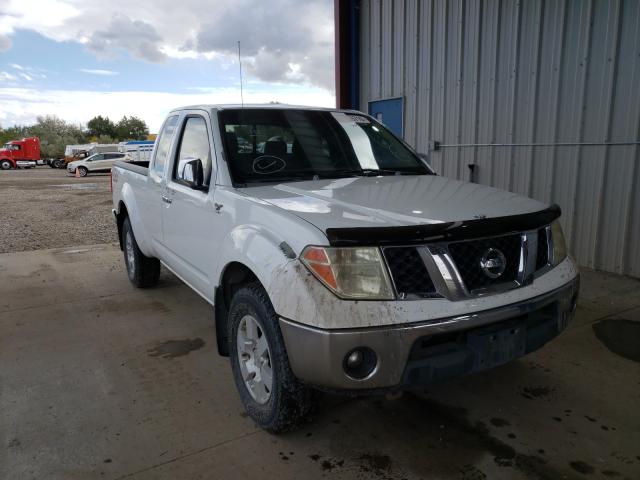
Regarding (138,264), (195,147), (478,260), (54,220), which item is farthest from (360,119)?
(54,220)

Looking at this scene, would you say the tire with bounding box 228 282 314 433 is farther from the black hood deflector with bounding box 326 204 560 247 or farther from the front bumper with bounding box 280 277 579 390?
the black hood deflector with bounding box 326 204 560 247

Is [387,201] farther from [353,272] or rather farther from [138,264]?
[138,264]

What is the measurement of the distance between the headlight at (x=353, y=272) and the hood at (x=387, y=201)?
0.39 feet

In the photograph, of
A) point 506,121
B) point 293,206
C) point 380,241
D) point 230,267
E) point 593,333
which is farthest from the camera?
point 506,121

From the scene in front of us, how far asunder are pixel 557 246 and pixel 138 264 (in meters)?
4.09

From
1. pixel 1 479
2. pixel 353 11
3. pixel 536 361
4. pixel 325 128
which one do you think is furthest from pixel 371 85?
pixel 1 479

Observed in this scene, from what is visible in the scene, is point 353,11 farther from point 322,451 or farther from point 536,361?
point 322,451

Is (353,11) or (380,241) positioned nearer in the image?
(380,241)

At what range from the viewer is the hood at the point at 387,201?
2.35m

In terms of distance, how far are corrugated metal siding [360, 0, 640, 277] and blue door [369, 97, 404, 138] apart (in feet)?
0.69

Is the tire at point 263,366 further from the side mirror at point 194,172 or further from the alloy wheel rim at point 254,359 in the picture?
the side mirror at point 194,172

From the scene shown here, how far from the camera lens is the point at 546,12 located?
5.97m

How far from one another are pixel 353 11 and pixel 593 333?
7.20 meters

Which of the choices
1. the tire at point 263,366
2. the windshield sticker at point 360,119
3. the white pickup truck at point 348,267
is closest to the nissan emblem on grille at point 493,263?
the white pickup truck at point 348,267
